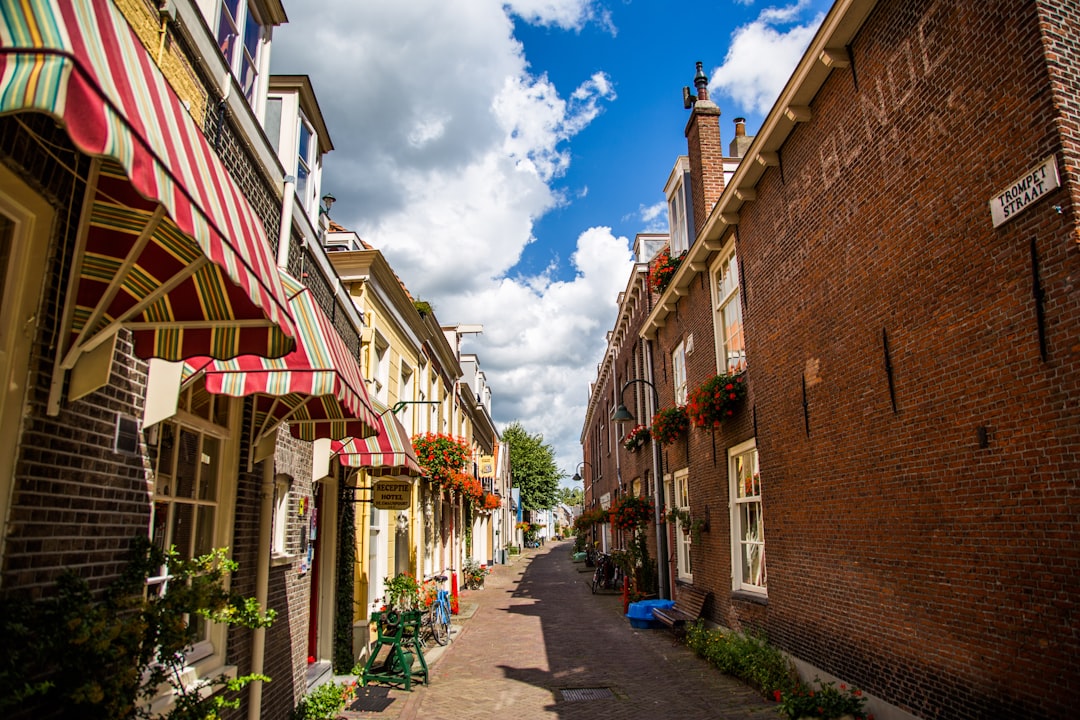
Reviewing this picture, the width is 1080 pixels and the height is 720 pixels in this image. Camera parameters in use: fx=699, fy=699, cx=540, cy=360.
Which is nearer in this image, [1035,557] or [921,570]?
[1035,557]

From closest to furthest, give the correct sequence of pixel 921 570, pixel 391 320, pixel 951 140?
pixel 951 140, pixel 921 570, pixel 391 320

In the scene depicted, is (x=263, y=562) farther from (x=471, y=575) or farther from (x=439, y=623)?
(x=471, y=575)

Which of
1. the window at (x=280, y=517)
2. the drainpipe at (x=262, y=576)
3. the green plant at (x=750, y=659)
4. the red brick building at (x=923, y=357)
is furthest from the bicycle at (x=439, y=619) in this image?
the drainpipe at (x=262, y=576)

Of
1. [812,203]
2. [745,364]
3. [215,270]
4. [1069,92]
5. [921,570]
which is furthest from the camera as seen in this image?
[745,364]

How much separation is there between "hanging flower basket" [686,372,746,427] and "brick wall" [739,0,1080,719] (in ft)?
6.46

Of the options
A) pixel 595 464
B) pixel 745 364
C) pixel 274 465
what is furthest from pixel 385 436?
pixel 595 464

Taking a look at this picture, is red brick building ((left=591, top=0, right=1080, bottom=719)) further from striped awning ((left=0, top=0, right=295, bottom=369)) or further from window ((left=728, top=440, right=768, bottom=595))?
striped awning ((left=0, top=0, right=295, bottom=369))

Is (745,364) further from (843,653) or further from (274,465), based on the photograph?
(274,465)

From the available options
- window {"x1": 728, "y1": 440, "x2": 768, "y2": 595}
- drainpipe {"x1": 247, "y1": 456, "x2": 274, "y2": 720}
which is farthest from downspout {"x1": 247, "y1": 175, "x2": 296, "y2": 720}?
window {"x1": 728, "y1": 440, "x2": 768, "y2": 595}

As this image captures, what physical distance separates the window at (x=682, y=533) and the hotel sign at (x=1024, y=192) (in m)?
10.1

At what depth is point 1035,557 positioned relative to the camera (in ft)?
15.9

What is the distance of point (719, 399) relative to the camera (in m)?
11.4

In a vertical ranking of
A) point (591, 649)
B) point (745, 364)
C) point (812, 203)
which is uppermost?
point (812, 203)

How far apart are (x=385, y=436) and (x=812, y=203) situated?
612 centimetres
